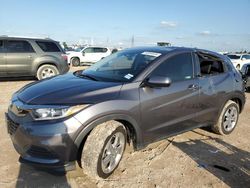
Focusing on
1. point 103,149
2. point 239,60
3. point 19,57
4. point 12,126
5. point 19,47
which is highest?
point 19,47

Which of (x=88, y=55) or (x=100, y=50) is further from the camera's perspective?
(x=100, y=50)

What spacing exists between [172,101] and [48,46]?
304 inches

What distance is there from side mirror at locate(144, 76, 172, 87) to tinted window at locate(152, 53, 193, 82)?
0.83ft

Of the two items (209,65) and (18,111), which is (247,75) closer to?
(209,65)

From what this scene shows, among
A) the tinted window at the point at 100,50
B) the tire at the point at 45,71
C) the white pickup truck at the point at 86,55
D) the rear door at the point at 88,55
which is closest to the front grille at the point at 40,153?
the tire at the point at 45,71

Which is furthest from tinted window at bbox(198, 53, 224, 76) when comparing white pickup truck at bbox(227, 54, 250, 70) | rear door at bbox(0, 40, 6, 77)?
white pickup truck at bbox(227, 54, 250, 70)

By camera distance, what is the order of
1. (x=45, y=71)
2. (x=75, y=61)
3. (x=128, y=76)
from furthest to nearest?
(x=75, y=61) < (x=45, y=71) < (x=128, y=76)

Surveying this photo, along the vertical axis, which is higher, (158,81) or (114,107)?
(158,81)

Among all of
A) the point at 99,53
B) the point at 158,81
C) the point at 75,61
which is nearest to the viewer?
the point at 158,81

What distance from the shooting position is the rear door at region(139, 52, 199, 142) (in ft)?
12.6

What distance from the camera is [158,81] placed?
3707 mm

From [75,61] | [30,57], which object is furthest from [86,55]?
[30,57]

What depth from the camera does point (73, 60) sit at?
22.9 meters

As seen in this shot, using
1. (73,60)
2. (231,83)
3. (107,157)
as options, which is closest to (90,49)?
(73,60)
